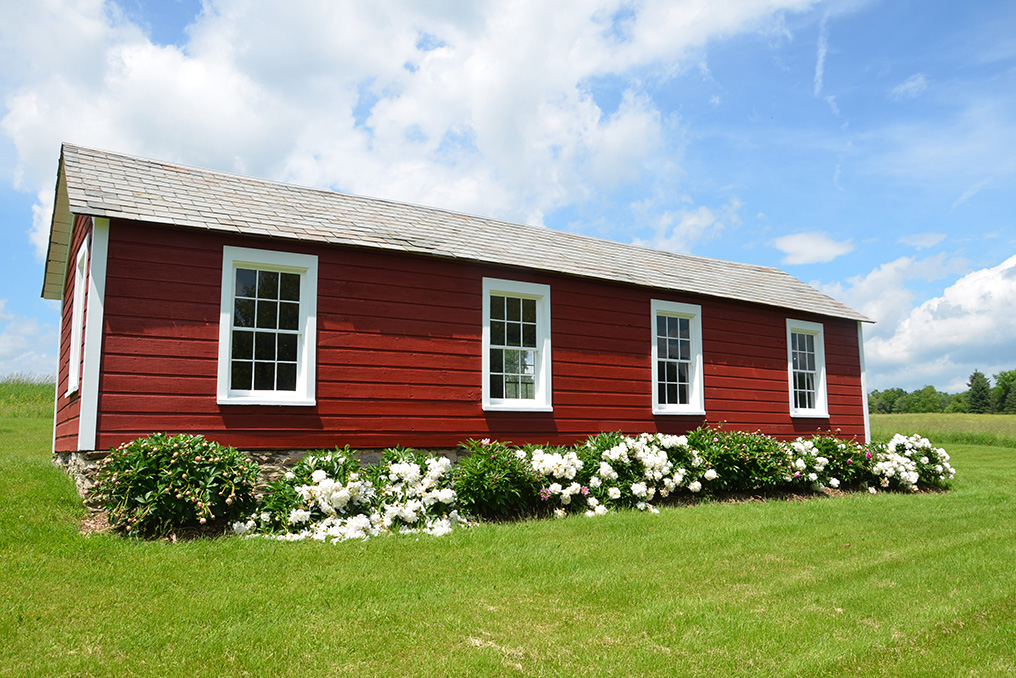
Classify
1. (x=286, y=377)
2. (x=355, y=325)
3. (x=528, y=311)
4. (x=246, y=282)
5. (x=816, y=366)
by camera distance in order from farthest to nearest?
(x=816, y=366), (x=528, y=311), (x=355, y=325), (x=286, y=377), (x=246, y=282)

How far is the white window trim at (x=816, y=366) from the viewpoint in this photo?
1433 cm

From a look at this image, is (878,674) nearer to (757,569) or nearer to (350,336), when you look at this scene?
(757,569)

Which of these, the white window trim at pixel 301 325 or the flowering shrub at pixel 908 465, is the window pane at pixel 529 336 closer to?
the white window trim at pixel 301 325

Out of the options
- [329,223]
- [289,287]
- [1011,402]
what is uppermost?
[329,223]

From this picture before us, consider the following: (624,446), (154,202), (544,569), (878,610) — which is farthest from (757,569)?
(154,202)

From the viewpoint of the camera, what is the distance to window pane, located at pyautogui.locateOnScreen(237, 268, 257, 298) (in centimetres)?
873

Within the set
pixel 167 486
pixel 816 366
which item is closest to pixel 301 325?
pixel 167 486

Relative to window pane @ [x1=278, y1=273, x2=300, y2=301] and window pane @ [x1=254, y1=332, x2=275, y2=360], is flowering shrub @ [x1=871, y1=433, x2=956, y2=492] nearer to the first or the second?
window pane @ [x1=278, y1=273, x2=300, y2=301]

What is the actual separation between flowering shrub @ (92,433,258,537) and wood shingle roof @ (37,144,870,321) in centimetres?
266

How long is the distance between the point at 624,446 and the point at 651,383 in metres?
2.31

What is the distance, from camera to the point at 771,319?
1411cm

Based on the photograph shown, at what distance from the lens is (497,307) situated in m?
10.7

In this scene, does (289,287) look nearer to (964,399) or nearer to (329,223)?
(329,223)

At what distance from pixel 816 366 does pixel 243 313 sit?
1155 centimetres
